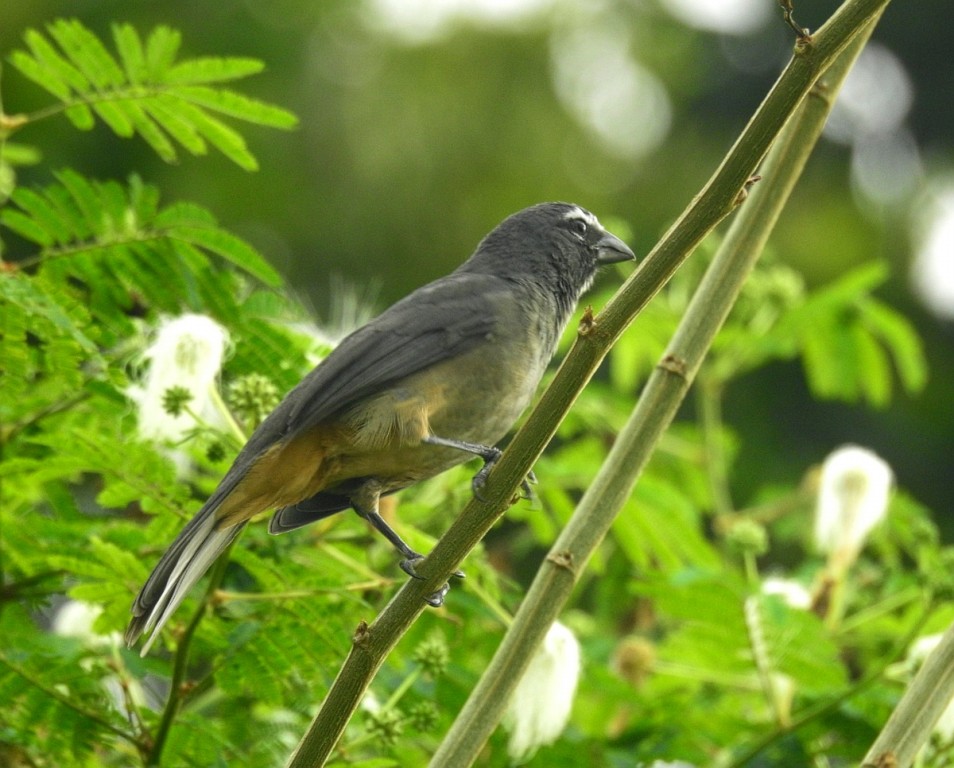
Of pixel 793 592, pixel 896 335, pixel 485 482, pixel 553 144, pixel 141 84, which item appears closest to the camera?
pixel 485 482

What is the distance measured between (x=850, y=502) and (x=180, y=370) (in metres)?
2.13

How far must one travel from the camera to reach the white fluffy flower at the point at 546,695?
3.38 meters

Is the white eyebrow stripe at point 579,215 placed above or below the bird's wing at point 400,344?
above

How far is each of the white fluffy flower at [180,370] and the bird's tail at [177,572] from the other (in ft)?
1.13

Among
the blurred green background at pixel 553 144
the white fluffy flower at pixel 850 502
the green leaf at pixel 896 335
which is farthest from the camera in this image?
the blurred green background at pixel 553 144

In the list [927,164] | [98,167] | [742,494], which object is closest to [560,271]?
[742,494]

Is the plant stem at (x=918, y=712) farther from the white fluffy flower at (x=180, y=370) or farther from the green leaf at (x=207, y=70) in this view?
the green leaf at (x=207, y=70)

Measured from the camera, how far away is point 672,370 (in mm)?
2889

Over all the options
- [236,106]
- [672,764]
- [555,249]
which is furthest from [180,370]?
[672,764]

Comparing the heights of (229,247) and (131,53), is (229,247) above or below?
below

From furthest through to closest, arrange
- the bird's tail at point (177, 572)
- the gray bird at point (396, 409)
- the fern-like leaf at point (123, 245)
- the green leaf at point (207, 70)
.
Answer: the green leaf at point (207, 70), the fern-like leaf at point (123, 245), the gray bird at point (396, 409), the bird's tail at point (177, 572)

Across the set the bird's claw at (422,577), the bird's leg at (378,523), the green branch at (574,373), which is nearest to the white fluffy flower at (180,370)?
the bird's leg at (378,523)

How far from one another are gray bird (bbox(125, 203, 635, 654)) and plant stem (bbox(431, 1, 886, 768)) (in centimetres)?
41

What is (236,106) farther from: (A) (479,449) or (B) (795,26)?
(B) (795,26)
